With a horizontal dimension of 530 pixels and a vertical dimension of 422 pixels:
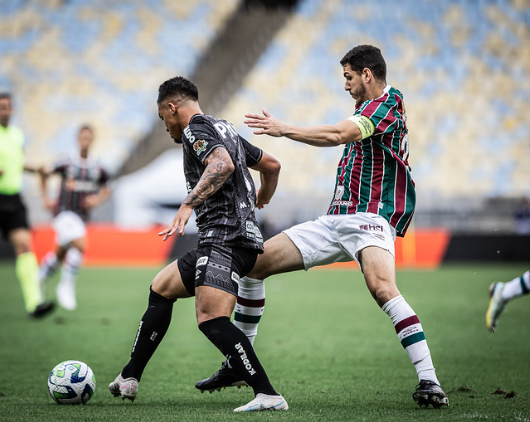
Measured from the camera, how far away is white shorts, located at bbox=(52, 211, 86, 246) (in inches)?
428

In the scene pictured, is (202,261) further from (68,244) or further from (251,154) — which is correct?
(68,244)

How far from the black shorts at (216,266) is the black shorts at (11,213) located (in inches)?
202

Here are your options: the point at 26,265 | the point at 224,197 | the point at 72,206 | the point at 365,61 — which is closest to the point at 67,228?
the point at 72,206

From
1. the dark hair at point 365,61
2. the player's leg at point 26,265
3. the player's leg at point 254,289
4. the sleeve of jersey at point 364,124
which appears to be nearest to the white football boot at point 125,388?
the player's leg at point 254,289

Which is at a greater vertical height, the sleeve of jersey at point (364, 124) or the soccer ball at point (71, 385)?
the sleeve of jersey at point (364, 124)

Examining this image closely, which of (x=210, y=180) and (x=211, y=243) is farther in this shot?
(x=211, y=243)

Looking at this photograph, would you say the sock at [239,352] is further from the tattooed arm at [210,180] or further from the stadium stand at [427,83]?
the stadium stand at [427,83]

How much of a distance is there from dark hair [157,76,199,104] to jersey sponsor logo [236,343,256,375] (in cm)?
154

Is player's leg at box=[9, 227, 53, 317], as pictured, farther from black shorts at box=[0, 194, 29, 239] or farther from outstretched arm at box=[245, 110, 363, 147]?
outstretched arm at box=[245, 110, 363, 147]

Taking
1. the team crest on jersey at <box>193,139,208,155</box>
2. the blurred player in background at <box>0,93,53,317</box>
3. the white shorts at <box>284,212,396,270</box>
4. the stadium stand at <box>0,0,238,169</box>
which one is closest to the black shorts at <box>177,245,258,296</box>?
the white shorts at <box>284,212,396,270</box>

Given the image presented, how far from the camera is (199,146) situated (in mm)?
4355

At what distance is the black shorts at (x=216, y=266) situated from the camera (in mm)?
4402

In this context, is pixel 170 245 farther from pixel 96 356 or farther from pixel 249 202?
pixel 249 202

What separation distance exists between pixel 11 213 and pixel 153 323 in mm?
5081
